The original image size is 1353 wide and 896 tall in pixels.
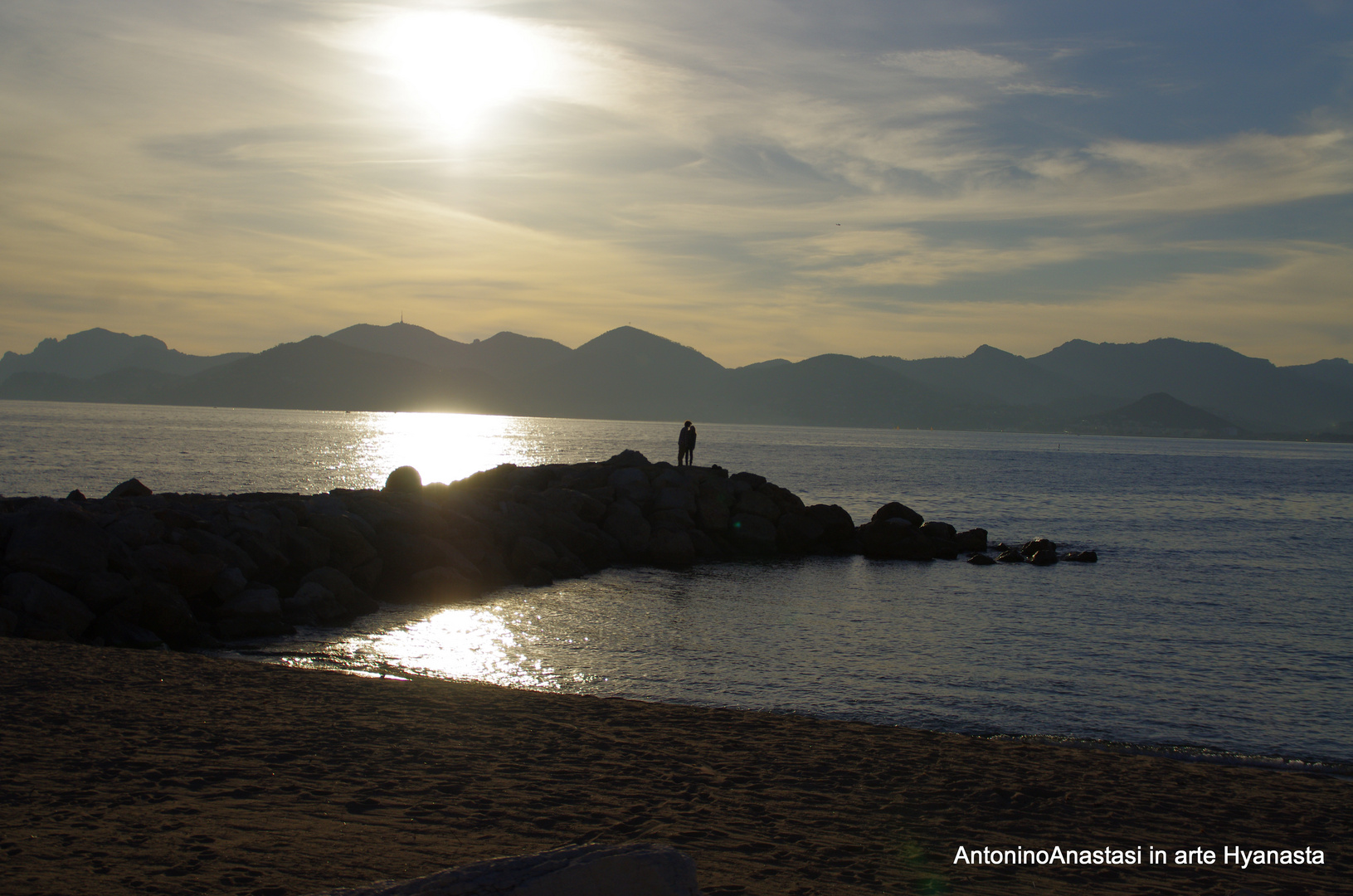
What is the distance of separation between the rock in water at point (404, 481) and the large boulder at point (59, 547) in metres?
10.5

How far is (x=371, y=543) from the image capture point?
20.0 meters

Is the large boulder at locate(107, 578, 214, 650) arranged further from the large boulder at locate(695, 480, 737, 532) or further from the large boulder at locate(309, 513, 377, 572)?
the large boulder at locate(695, 480, 737, 532)

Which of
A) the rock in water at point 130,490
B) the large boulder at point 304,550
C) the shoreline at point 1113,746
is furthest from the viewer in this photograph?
the rock in water at point 130,490

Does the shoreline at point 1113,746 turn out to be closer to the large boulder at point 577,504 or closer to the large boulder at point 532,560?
the large boulder at point 532,560

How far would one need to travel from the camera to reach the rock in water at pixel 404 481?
83.6 feet

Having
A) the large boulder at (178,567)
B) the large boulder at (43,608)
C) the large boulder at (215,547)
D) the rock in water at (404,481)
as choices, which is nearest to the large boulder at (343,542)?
the large boulder at (215,547)

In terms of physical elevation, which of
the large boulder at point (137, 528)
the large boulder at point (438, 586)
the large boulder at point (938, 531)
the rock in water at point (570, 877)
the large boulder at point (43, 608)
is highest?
the rock in water at point (570, 877)

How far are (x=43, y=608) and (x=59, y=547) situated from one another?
1.65 meters

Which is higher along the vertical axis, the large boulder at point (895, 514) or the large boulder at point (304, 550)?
the large boulder at point (895, 514)

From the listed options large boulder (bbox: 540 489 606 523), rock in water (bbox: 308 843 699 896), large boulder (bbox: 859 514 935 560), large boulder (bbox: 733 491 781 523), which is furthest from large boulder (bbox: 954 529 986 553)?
rock in water (bbox: 308 843 699 896)

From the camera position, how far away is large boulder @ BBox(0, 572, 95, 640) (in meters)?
12.7

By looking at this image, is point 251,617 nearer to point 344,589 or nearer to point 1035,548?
point 344,589

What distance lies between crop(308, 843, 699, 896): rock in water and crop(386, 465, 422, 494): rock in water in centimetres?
2275

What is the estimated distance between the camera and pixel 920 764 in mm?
8688
